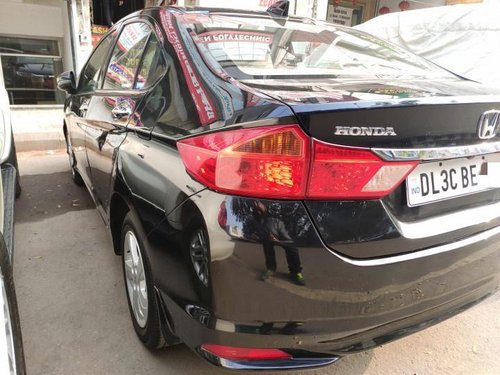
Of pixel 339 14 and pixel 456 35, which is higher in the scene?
pixel 339 14

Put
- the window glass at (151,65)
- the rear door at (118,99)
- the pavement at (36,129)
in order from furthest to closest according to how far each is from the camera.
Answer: the pavement at (36,129) → the rear door at (118,99) → the window glass at (151,65)

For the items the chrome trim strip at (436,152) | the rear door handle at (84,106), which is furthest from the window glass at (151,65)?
the chrome trim strip at (436,152)

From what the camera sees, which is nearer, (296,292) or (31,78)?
(296,292)

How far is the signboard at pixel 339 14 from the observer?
11904mm

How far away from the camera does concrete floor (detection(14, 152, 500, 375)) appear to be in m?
2.08

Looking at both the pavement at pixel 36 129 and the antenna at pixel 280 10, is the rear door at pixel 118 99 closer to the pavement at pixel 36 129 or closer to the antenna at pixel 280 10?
the antenna at pixel 280 10

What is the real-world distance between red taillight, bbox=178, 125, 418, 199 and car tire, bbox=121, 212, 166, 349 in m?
0.66

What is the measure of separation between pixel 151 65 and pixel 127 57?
548 millimetres

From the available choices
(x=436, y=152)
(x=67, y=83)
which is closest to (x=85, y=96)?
(x=67, y=83)

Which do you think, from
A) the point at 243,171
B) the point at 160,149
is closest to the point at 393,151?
the point at 243,171

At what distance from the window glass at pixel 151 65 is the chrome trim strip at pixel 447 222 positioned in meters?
1.25

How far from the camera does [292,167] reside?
1338mm

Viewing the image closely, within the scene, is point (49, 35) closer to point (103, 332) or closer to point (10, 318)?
point (103, 332)

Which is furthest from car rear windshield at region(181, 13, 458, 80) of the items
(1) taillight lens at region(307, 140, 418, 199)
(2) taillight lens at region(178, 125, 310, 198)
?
(1) taillight lens at region(307, 140, 418, 199)
